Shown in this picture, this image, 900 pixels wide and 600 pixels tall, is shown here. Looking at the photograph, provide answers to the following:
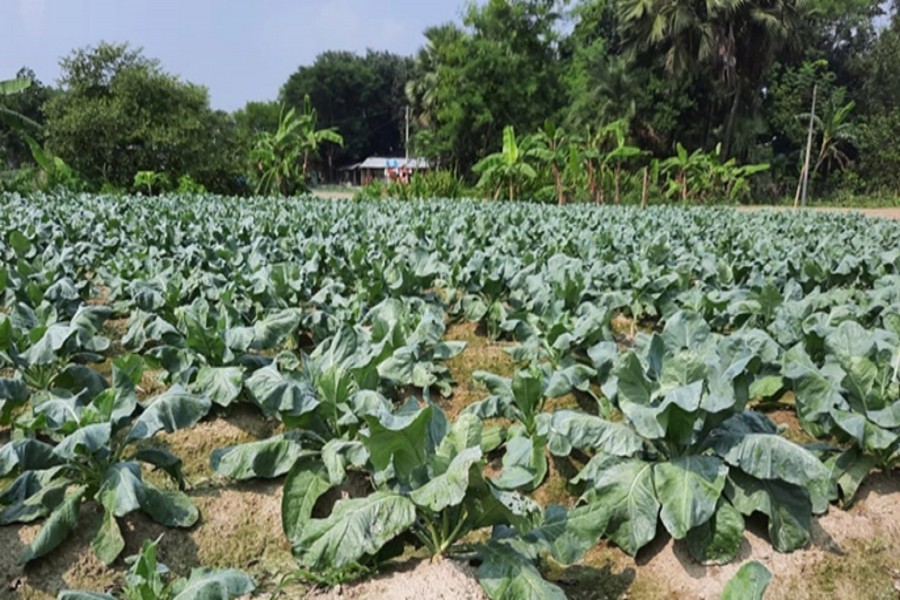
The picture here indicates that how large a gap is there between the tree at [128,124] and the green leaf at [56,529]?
21939 millimetres

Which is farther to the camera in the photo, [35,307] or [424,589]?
[35,307]

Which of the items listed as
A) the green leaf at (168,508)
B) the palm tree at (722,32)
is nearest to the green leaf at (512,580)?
the green leaf at (168,508)

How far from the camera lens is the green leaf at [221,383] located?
3.17m

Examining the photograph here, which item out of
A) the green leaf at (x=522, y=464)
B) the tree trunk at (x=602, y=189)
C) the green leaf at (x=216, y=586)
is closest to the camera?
the green leaf at (x=216, y=586)

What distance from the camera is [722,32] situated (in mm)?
34562

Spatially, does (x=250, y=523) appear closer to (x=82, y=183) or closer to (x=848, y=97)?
(x=82, y=183)

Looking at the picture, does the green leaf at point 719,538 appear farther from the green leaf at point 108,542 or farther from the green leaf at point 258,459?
the green leaf at point 108,542

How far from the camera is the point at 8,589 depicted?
2.31m

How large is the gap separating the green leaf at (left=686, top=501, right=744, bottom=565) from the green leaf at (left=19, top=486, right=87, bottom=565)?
7.08ft

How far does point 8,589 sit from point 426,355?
224 cm

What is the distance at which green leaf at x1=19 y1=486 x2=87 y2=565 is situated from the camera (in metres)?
2.34

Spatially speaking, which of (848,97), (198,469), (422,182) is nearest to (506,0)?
(422,182)

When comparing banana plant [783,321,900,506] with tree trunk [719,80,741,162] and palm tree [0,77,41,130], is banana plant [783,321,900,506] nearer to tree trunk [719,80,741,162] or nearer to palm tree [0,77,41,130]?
palm tree [0,77,41,130]

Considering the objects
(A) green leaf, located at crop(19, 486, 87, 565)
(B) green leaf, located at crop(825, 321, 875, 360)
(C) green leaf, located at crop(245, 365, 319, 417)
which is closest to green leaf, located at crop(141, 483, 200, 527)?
(A) green leaf, located at crop(19, 486, 87, 565)
